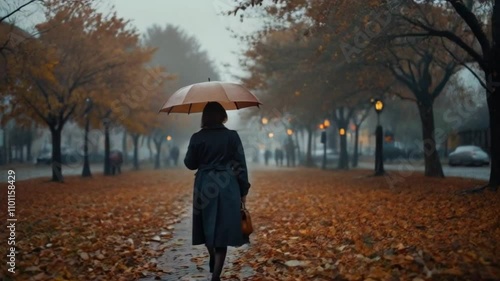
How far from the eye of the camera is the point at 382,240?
5.98 meters

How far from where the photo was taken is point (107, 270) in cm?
552

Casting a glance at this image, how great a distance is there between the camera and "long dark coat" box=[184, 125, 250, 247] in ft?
15.3

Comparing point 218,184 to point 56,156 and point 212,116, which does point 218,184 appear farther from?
point 56,156

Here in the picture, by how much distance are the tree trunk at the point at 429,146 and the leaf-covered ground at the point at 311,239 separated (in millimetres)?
7045

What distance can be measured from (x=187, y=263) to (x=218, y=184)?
1.81 meters

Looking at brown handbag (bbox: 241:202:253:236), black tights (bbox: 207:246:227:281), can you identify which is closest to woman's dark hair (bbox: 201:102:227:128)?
brown handbag (bbox: 241:202:253:236)

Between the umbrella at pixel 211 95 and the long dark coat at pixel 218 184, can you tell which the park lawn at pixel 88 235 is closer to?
the long dark coat at pixel 218 184

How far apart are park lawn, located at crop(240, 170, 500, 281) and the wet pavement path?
0.21m

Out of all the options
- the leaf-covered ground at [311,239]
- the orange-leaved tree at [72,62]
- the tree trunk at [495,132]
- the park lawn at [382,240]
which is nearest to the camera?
the park lawn at [382,240]

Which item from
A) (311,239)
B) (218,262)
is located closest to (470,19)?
(311,239)

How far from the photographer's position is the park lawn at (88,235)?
5.44 m

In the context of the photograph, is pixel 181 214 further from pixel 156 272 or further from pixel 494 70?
pixel 494 70

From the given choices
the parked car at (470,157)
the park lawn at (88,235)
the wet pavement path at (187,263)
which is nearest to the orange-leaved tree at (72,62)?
the park lawn at (88,235)

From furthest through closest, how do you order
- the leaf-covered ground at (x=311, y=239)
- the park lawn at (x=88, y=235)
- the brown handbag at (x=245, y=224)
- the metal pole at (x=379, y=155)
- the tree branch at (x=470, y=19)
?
1. the metal pole at (x=379, y=155)
2. the tree branch at (x=470, y=19)
3. the park lawn at (x=88, y=235)
4. the brown handbag at (x=245, y=224)
5. the leaf-covered ground at (x=311, y=239)
